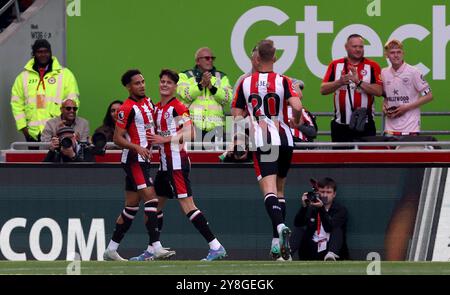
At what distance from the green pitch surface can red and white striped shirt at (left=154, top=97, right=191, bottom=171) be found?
110 cm

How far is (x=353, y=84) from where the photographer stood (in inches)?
739

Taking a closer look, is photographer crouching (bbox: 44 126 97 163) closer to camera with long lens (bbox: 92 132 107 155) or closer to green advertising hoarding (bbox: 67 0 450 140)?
camera with long lens (bbox: 92 132 107 155)

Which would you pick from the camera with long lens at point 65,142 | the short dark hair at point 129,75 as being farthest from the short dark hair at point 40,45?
the short dark hair at point 129,75

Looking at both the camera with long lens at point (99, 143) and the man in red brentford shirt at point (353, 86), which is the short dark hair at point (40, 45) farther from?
the man in red brentford shirt at point (353, 86)

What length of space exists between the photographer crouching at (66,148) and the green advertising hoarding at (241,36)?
2574 mm

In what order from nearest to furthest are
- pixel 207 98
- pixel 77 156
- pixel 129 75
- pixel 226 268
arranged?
1. pixel 226 268
2. pixel 129 75
3. pixel 77 156
4. pixel 207 98

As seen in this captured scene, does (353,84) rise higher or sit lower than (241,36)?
lower

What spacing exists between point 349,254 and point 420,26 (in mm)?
4242

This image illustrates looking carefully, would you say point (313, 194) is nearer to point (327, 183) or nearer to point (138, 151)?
point (327, 183)

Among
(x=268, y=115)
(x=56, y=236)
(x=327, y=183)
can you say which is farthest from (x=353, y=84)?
(x=56, y=236)

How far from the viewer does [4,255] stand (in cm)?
1805

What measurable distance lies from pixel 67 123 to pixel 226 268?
375 centimetres

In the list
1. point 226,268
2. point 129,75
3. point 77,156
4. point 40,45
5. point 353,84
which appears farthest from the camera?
point 40,45

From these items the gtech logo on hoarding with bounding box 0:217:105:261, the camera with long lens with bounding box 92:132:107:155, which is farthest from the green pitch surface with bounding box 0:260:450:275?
the camera with long lens with bounding box 92:132:107:155
